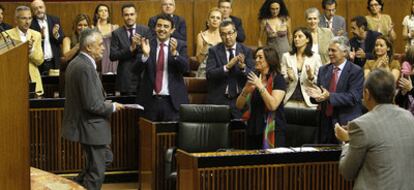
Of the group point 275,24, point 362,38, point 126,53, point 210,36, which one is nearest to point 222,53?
point 126,53

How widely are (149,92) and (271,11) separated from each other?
1.77 metres

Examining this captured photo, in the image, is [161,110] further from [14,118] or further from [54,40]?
[14,118]

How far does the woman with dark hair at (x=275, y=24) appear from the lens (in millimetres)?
7562

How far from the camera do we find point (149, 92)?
21.2ft

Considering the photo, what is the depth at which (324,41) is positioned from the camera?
24.3 feet

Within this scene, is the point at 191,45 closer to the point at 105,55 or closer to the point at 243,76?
the point at 105,55

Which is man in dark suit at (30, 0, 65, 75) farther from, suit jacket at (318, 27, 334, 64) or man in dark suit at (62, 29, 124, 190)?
man in dark suit at (62, 29, 124, 190)

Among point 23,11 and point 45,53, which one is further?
point 45,53

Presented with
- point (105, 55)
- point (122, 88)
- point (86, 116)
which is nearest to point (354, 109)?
point (86, 116)

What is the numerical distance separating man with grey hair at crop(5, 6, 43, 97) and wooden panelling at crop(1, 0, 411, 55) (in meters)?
1.59

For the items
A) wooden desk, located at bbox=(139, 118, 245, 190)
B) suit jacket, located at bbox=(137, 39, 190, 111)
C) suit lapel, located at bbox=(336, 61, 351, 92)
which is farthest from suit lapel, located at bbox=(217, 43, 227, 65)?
suit lapel, located at bbox=(336, 61, 351, 92)

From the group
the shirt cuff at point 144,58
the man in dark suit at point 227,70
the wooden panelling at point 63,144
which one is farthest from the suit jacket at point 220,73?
the wooden panelling at point 63,144

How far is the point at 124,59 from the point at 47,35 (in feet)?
3.54

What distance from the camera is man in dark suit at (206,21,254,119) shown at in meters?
6.43
